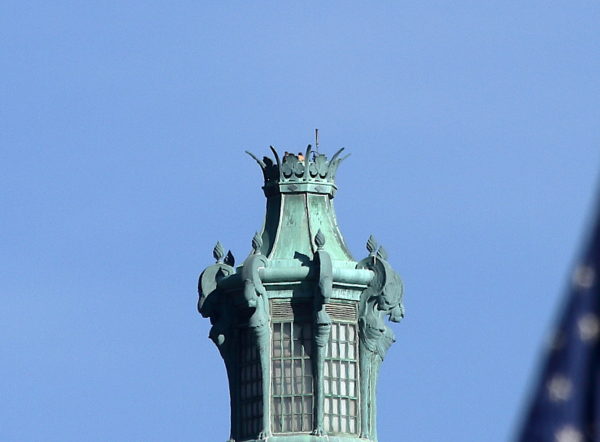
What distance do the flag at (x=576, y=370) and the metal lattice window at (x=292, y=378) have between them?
37473 mm

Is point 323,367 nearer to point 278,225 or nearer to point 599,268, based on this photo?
point 278,225

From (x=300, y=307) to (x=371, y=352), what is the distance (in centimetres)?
185

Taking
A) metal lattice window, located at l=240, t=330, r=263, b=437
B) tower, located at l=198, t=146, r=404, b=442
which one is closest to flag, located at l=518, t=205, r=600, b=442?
tower, located at l=198, t=146, r=404, b=442

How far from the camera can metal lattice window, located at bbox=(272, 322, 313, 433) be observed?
4953 cm

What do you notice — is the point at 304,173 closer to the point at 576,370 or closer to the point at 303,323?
the point at 303,323

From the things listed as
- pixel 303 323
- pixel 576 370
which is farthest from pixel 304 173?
pixel 576 370

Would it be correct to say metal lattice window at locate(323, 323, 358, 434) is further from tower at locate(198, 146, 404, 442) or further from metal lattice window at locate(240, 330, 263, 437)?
metal lattice window at locate(240, 330, 263, 437)

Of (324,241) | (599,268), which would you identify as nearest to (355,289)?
(324,241)

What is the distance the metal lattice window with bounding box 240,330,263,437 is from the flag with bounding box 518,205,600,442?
3778 centimetres

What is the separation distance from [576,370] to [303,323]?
124 ft

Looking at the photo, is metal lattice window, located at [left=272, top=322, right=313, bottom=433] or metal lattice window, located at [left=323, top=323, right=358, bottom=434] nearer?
metal lattice window, located at [left=272, top=322, right=313, bottom=433]

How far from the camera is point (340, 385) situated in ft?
164

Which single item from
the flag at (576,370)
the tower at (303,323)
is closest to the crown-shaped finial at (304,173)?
the tower at (303,323)

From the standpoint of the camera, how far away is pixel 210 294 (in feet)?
169
